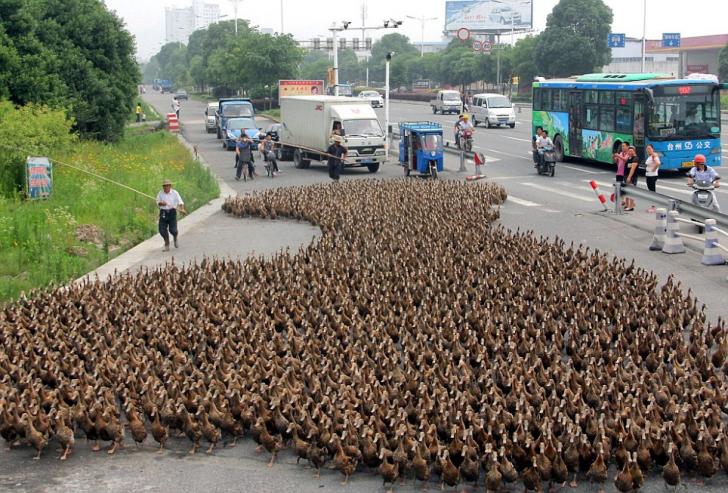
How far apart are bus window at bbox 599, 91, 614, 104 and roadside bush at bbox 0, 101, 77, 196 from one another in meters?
15.6

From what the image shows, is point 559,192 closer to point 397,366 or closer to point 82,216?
point 82,216

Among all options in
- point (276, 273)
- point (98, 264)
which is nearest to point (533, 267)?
point (276, 273)

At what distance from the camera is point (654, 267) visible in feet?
54.1

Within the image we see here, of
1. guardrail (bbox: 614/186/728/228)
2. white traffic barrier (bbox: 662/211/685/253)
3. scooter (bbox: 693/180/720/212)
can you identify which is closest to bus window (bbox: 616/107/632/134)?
guardrail (bbox: 614/186/728/228)

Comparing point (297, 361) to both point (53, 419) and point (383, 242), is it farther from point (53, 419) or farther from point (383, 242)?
point (383, 242)

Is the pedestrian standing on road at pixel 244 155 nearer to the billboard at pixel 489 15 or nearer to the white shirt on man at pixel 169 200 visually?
the white shirt on man at pixel 169 200

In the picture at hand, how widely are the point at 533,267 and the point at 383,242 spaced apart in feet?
9.84

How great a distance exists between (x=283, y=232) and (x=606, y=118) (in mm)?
13650

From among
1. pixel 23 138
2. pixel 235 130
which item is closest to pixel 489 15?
pixel 235 130

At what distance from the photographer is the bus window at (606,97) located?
30.0 meters

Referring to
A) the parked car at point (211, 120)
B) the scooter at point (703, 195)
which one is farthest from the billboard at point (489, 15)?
the scooter at point (703, 195)

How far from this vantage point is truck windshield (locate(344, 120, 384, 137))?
109 feet

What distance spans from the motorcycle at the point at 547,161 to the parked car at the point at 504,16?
91.0m

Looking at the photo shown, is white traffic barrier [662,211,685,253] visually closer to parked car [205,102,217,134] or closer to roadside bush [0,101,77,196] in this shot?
roadside bush [0,101,77,196]
